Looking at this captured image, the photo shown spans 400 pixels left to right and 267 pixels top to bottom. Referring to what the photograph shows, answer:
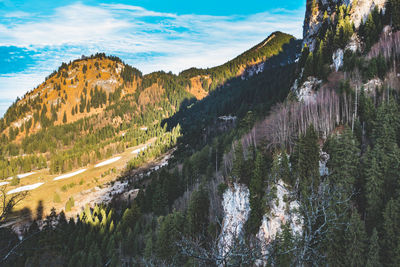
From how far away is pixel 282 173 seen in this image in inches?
1582

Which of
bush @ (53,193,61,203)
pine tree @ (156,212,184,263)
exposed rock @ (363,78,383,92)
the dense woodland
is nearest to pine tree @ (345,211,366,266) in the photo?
the dense woodland

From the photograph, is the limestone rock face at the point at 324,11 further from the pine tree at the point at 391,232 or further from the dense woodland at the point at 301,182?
the pine tree at the point at 391,232

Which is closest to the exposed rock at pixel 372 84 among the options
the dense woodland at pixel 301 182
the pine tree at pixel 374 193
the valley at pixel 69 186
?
the dense woodland at pixel 301 182

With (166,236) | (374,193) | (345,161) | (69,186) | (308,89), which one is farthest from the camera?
(69,186)

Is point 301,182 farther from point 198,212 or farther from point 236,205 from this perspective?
point 198,212

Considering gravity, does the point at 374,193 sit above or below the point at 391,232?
above

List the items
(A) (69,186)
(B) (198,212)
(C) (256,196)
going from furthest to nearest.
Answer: (A) (69,186), (B) (198,212), (C) (256,196)

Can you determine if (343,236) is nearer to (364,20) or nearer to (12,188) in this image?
(364,20)

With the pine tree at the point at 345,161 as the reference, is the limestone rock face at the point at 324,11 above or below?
above

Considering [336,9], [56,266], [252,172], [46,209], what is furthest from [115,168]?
[336,9]

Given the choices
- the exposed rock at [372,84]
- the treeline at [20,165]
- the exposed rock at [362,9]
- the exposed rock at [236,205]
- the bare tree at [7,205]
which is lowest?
the treeline at [20,165]

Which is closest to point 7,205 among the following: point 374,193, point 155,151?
point 374,193

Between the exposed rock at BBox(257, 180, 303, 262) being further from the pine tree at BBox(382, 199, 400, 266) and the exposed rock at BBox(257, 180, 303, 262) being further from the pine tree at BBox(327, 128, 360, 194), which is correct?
the pine tree at BBox(382, 199, 400, 266)

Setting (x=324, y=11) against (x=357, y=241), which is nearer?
(x=357, y=241)
